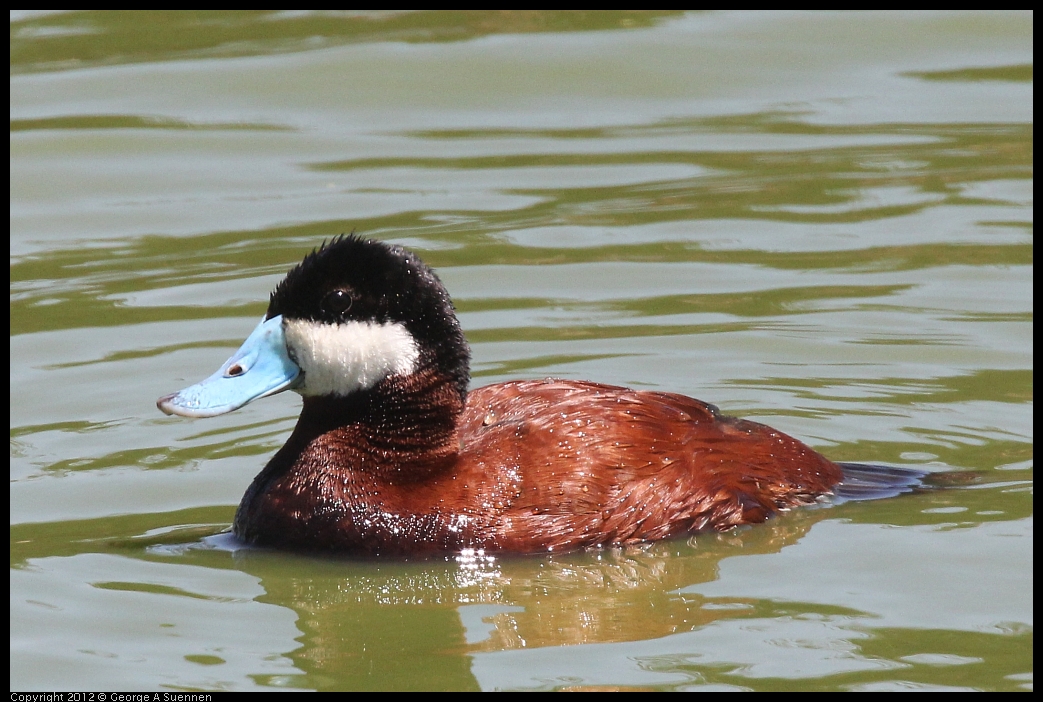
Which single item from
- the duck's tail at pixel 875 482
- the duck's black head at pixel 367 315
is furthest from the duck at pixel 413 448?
the duck's tail at pixel 875 482

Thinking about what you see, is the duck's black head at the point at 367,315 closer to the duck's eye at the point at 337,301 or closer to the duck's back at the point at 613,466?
the duck's eye at the point at 337,301

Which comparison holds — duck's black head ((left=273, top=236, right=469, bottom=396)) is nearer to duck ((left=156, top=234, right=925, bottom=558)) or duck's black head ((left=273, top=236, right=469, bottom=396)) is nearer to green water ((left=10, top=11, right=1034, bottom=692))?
duck ((left=156, top=234, right=925, bottom=558))

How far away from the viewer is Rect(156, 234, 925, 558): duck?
689 cm

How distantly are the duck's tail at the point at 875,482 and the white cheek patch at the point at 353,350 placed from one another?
2.01m

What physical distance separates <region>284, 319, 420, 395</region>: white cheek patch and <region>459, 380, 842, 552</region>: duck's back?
1.58 feet

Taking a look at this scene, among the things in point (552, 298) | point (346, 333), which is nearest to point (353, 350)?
point (346, 333)

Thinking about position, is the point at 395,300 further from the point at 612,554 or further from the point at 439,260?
the point at 439,260

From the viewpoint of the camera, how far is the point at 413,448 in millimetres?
7023

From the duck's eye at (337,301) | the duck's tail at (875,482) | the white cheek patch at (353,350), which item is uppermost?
the duck's eye at (337,301)

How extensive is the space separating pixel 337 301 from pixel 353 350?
8.0 inches

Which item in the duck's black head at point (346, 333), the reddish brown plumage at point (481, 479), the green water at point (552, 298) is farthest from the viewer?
the reddish brown plumage at point (481, 479)

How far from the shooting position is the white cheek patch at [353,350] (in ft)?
22.6

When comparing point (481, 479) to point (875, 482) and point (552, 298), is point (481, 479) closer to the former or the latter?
point (875, 482)

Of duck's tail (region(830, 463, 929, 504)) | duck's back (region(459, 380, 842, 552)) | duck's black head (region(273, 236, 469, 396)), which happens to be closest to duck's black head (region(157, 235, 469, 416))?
duck's black head (region(273, 236, 469, 396))
